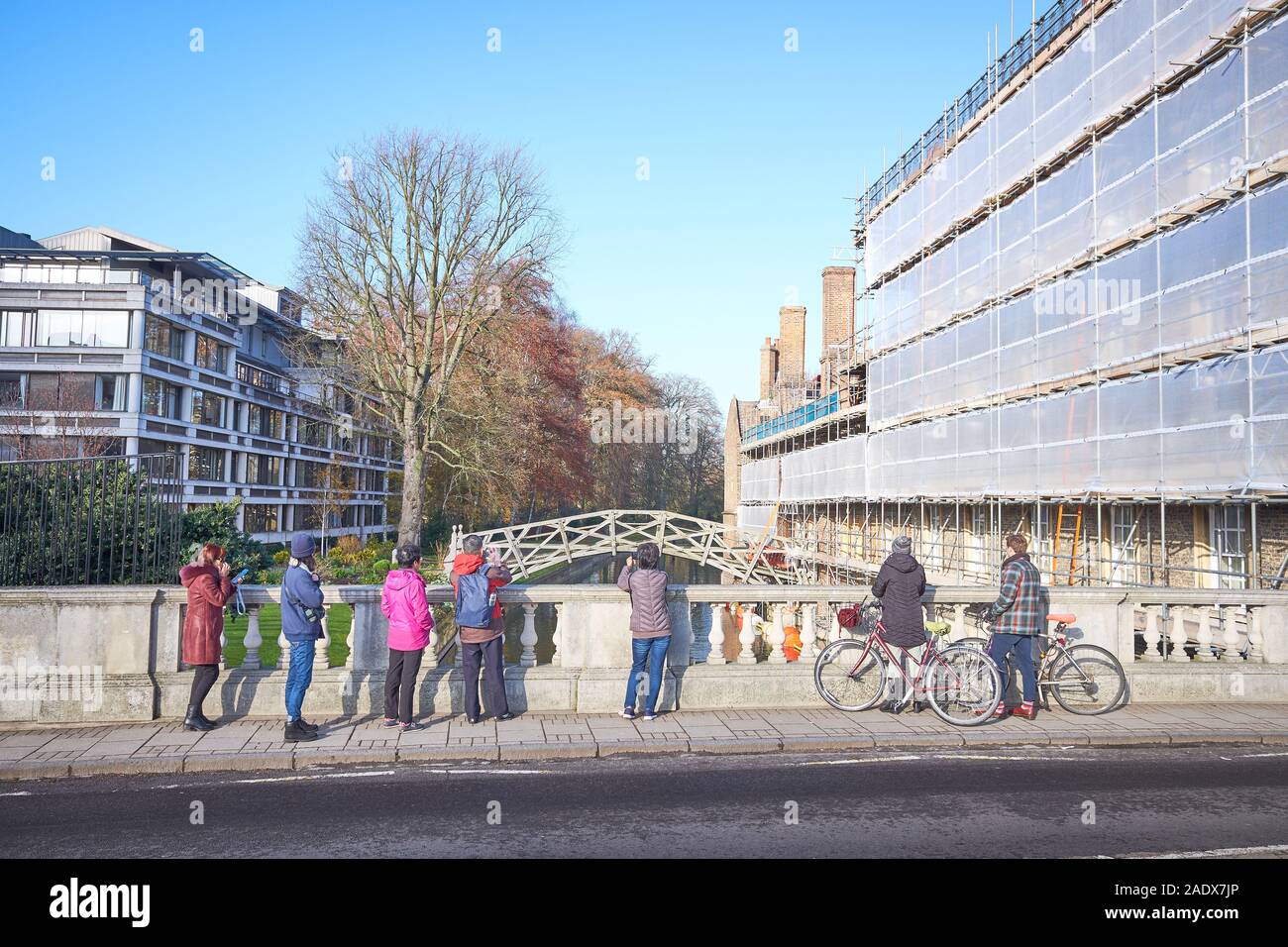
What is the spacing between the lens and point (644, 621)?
9211 mm

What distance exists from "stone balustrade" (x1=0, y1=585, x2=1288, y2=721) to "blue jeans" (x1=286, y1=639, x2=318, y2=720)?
33.1 inches

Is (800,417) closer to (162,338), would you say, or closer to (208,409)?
(208,409)

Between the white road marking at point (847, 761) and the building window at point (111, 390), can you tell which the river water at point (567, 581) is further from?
the building window at point (111, 390)

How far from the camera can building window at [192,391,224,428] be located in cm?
4966

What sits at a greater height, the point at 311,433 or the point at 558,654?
the point at 311,433

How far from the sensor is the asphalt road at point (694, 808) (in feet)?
19.3

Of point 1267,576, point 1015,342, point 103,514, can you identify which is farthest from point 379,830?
point 1015,342

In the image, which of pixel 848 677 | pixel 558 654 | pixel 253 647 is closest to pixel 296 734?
pixel 253 647

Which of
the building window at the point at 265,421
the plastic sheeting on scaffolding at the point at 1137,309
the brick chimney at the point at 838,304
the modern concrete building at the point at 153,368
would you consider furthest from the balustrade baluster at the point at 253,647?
the building window at the point at 265,421

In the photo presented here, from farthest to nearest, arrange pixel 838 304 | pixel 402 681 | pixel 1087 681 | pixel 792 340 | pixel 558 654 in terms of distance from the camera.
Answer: pixel 792 340
pixel 838 304
pixel 558 654
pixel 1087 681
pixel 402 681

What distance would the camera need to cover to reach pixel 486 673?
9.32 m

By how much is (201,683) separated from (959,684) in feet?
23.2

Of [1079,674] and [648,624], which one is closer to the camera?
[648,624]
